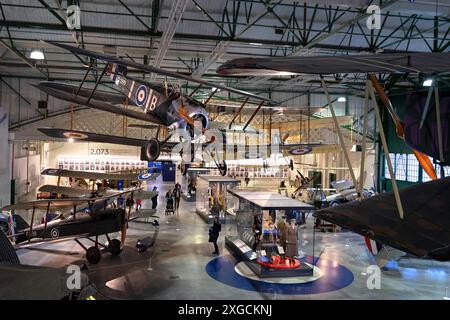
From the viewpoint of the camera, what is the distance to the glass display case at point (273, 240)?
8.64 metres

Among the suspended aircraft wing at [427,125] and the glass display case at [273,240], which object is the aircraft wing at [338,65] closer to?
the suspended aircraft wing at [427,125]

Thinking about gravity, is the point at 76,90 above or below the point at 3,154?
above

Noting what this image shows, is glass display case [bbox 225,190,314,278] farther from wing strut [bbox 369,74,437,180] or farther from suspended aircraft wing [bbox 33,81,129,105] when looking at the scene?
wing strut [bbox 369,74,437,180]

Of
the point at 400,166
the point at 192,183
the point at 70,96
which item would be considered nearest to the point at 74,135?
the point at 70,96

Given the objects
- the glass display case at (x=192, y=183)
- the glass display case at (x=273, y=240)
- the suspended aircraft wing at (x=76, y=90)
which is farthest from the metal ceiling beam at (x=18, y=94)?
the glass display case at (x=273, y=240)

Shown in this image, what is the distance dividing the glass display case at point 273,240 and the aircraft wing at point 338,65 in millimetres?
6663

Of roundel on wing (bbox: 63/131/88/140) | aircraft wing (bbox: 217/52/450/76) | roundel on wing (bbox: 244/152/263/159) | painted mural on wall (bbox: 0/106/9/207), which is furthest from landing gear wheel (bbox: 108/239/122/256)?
aircraft wing (bbox: 217/52/450/76)

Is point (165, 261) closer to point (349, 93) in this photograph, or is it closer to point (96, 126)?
point (96, 126)

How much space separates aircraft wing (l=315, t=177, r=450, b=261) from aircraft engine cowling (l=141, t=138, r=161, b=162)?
23.2ft

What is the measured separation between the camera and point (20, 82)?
70.3 ft

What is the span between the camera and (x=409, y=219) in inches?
99.7

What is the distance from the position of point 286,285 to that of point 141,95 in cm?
618

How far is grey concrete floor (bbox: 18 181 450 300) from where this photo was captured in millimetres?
7355

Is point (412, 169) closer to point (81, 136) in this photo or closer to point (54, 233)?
point (81, 136)
